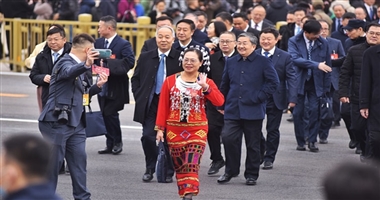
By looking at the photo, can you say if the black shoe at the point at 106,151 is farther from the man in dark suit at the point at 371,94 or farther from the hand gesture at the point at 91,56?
the hand gesture at the point at 91,56

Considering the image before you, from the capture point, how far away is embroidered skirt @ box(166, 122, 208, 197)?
930cm

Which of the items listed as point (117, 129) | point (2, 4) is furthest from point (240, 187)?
point (2, 4)

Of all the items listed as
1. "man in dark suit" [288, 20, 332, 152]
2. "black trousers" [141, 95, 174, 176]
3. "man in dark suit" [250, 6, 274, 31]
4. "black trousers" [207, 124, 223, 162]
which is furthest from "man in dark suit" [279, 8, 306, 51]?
"black trousers" [141, 95, 174, 176]

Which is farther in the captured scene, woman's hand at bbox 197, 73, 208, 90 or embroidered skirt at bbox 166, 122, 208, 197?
embroidered skirt at bbox 166, 122, 208, 197

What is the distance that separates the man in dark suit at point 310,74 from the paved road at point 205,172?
0.34m

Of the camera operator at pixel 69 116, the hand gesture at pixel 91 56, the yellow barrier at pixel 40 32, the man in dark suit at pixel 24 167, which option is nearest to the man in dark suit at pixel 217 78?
the camera operator at pixel 69 116

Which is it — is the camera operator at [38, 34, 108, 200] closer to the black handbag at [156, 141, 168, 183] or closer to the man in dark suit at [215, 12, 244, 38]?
the black handbag at [156, 141, 168, 183]

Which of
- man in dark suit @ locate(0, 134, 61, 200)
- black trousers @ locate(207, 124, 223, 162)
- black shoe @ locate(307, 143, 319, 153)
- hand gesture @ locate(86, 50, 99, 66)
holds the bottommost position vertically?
black shoe @ locate(307, 143, 319, 153)

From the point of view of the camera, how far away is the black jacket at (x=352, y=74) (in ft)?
37.9

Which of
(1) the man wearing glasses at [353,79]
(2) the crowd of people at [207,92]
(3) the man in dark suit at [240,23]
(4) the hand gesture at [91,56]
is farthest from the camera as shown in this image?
(3) the man in dark suit at [240,23]

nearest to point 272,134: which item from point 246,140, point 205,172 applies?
point 205,172

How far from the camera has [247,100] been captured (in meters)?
10.7

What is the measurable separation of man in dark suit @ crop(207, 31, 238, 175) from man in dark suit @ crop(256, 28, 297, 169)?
600 mm

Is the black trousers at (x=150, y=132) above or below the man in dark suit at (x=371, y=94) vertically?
below
